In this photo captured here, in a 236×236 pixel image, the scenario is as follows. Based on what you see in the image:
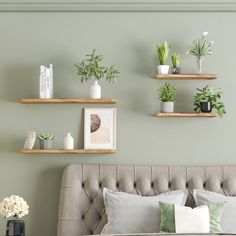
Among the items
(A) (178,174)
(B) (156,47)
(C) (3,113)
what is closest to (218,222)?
(A) (178,174)

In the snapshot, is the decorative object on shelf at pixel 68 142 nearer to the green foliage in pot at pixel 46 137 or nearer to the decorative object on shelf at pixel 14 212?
the green foliage in pot at pixel 46 137

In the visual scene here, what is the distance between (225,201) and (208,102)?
84cm

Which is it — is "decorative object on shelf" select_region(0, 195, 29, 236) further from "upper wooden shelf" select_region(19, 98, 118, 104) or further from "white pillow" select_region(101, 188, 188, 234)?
"upper wooden shelf" select_region(19, 98, 118, 104)

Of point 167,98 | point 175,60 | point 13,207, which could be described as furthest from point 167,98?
point 13,207

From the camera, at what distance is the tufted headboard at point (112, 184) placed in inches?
198

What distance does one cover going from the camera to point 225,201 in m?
4.85

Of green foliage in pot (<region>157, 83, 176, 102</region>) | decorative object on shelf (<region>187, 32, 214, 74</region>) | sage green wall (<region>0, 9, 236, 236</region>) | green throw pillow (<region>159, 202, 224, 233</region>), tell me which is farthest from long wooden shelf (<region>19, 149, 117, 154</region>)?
decorative object on shelf (<region>187, 32, 214, 74</region>)

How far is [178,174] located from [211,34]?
1271mm

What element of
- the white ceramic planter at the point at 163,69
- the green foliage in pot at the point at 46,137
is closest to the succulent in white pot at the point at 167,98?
the white ceramic planter at the point at 163,69

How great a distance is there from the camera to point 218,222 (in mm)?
4672

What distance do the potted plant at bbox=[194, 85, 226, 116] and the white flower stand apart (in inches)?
65.6

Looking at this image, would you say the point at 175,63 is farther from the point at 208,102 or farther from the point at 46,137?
the point at 46,137

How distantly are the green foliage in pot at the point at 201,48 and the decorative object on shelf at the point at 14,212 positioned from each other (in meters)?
1.93

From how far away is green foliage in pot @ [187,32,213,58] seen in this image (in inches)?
202
